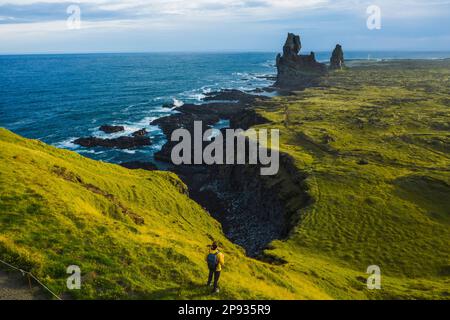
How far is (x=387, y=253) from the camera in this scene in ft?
143

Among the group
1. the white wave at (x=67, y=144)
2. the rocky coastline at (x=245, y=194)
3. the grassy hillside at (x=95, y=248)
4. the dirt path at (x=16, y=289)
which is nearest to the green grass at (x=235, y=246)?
the grassy hillside at (x=95, y=248)

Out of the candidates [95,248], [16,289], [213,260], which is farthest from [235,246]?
[16,289]

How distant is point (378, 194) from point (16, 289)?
5207 centimetres

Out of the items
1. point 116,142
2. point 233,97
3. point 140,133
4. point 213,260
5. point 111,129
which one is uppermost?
point 233,97

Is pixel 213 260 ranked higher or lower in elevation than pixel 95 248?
higher

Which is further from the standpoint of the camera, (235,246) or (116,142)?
(116,142)

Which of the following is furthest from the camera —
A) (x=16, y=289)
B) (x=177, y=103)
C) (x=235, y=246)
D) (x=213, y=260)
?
(x=177, y=103)

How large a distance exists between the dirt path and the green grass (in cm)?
76

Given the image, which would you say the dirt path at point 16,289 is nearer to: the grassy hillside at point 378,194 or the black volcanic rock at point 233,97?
the grassy hillside at point 378,194

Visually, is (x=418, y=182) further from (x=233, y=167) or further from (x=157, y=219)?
(x=157, y=219)

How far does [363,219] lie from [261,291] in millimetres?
31598

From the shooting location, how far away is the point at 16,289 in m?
20.3

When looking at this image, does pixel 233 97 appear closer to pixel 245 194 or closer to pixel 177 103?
pixel 177 103
